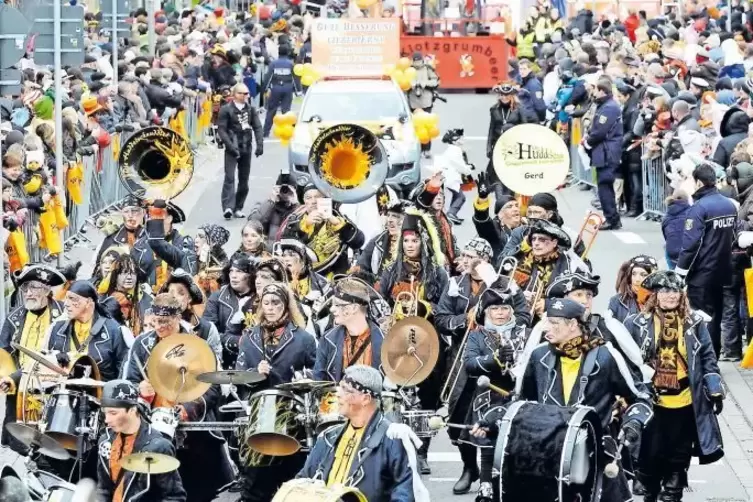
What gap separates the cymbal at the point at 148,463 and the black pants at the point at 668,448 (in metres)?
3.90

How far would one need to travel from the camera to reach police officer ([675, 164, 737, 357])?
17000 millimetres

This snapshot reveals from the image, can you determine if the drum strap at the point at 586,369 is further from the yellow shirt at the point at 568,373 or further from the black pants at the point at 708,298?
the black pants at the point at 708,298

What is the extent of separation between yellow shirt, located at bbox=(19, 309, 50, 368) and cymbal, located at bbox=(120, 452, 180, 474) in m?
3.29

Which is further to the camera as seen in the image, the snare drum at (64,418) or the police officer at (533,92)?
the police officer at (533,92)

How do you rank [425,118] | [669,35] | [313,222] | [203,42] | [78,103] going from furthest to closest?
[203,42] < [669,35] < [425,118] < [78,103] < [313,222]

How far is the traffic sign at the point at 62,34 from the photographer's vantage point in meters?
21.7

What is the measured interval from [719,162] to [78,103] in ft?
26.4

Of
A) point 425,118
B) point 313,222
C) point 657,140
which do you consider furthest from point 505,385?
point 425,118

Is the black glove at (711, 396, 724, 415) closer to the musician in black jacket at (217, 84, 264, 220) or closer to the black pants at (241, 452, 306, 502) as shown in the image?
the black pants at (241, 452, 306, 502)

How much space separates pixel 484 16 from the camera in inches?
1849

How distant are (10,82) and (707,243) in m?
6.06

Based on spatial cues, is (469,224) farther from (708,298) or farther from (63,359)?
(63,359)

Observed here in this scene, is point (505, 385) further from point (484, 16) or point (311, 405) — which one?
point (484, 16)

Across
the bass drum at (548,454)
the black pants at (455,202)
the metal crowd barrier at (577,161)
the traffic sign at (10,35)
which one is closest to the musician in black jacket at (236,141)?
the black pants at (455,202)
